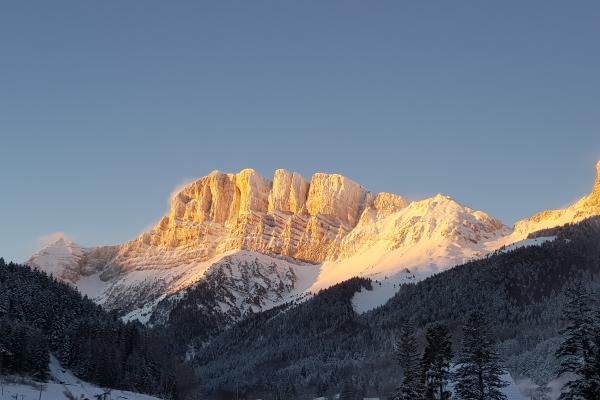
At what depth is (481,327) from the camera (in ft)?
232

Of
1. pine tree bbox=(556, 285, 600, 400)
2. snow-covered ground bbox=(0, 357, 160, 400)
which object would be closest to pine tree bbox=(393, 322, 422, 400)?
pine tree bbox=(556, 285, 600, 400)

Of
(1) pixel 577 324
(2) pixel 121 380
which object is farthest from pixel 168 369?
(1) pixel 577 324

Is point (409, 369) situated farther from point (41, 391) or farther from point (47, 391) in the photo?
point (47, 391)

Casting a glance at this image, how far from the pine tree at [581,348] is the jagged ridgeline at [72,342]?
3262 inches

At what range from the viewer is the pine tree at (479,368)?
68.6 m

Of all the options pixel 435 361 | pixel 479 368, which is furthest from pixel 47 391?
pixel 479 368

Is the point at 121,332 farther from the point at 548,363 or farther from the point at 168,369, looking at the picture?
the point at 548,363

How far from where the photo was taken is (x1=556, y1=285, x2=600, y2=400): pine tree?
52.5 m

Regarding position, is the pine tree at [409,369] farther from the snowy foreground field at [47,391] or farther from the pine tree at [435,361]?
the snowy foreground field at [47,391]

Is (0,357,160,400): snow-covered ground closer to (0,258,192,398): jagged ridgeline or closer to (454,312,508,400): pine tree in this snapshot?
(0,258,192,398): jagged ridgeline

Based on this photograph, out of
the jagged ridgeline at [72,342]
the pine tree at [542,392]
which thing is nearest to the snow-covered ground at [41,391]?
the jagged ridgeline at [72,342]

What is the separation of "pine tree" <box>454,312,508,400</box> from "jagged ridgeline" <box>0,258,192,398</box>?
6889 cm

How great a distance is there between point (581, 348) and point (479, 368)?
54.2 feet

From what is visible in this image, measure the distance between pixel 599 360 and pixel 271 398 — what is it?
148706 millimetres
